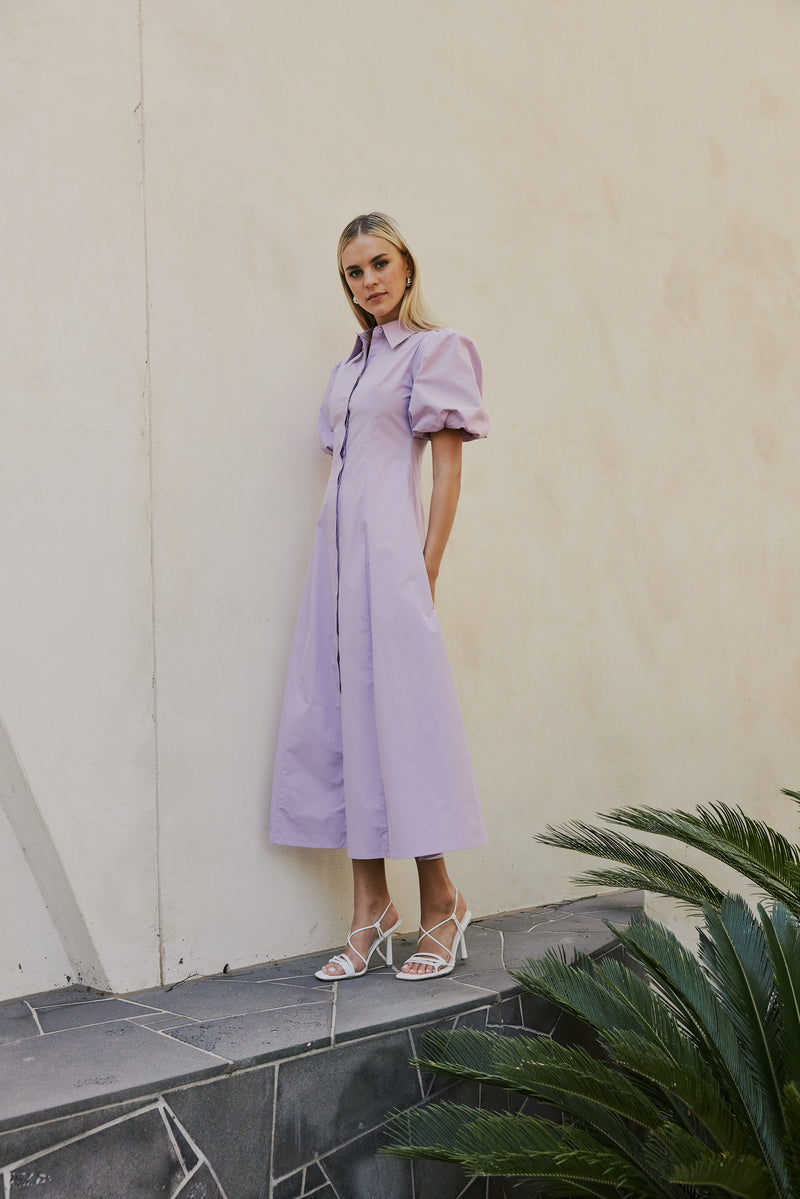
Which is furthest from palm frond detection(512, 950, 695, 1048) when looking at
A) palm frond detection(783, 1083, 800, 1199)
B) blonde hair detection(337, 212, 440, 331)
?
blonde hair detection(337, 212, 440, 331)

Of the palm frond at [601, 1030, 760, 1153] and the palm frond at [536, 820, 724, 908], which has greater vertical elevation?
the palm frond at [536, 820, 724, 908]

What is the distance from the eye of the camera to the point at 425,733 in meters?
2.34

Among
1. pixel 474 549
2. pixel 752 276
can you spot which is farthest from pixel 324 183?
pixel 752 276

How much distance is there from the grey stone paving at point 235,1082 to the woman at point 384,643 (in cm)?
20

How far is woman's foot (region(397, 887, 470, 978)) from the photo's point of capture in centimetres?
228

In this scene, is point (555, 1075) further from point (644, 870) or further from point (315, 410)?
point (315, 410)

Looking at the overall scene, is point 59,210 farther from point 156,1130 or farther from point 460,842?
point 156,1130

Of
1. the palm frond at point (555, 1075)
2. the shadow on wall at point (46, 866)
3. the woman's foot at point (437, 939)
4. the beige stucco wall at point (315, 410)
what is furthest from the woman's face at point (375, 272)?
the palm frond at point (555, 1075)

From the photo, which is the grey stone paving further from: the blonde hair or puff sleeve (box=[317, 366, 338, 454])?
Result: the blonde hair

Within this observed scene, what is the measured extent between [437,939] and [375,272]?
1.52 m

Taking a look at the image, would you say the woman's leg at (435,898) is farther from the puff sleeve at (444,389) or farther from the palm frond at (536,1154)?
the puff sleeve at (444,389)

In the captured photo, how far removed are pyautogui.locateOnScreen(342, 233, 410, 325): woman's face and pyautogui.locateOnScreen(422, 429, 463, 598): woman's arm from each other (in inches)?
13.7

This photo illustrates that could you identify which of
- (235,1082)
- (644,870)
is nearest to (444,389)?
(644,870)

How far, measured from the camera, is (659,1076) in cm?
166
